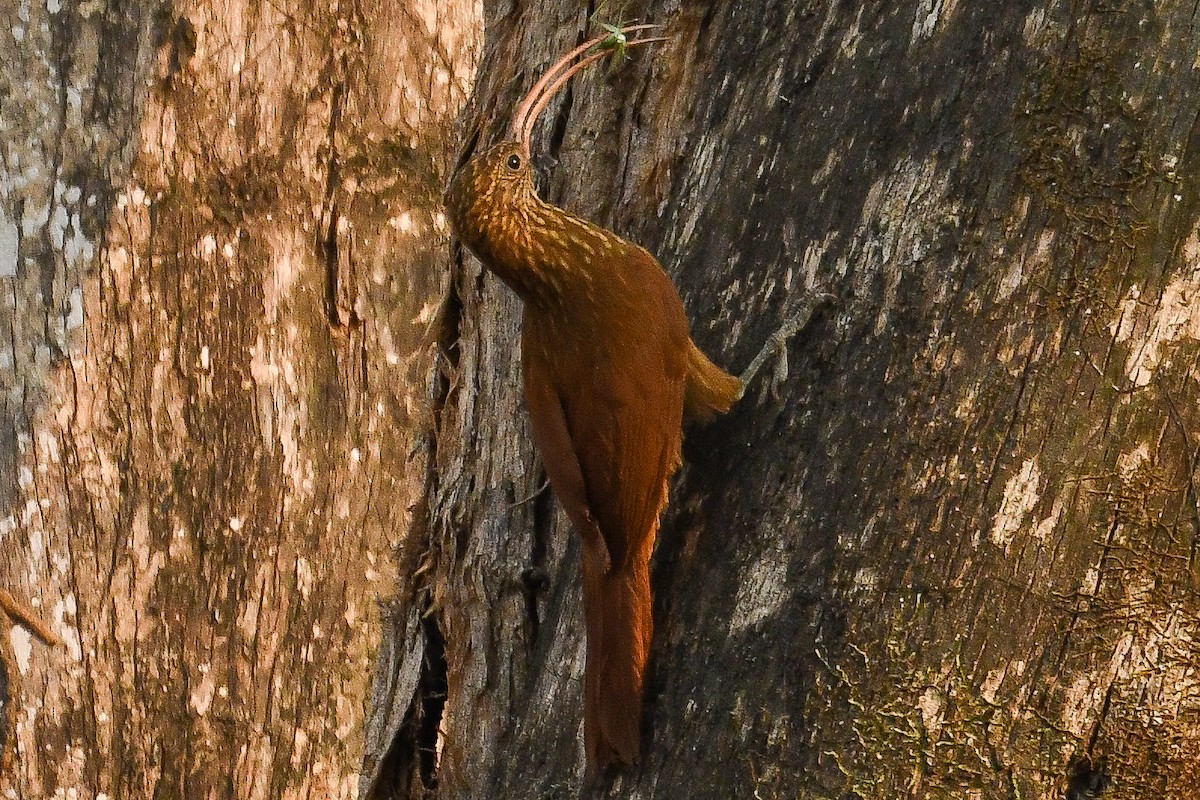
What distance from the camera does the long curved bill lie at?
8.73 ft

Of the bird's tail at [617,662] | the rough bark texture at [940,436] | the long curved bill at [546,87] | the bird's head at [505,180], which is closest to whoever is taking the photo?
the rough bark texture at [940,436]

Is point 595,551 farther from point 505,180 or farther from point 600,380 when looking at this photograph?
point 505,180

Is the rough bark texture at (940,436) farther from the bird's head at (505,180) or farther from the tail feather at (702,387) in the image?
the bird's head at (505,180)

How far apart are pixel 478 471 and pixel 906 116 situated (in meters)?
1.23

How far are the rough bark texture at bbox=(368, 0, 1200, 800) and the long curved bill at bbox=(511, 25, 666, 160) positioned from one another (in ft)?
1.28

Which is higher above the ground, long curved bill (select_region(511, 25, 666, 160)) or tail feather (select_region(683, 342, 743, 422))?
long curved bill (select_region(511, 25, 666, 160))

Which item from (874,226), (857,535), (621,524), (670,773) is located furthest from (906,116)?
(670,773)

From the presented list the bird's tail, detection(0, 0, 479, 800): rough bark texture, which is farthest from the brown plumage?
detection(0, 0, 479, 800): rough bark texture

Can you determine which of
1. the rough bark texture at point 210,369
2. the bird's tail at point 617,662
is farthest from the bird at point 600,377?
the rough bark texture at point 210,369

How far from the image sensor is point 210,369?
4051 mm

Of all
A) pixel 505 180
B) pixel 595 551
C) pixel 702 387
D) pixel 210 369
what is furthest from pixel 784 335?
pixel 210 369

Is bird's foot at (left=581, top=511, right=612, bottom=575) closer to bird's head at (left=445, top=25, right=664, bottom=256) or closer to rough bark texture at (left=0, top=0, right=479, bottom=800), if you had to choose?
bird's head at (left=445, top=25, right=664, bottom=256)

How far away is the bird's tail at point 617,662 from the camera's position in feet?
6.86

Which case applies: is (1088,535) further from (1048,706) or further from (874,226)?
(874,226)
